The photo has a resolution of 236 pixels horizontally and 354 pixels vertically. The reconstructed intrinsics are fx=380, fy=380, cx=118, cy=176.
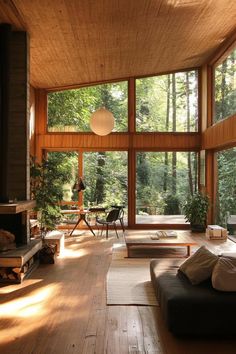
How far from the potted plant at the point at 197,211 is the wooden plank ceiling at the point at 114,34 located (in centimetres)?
328

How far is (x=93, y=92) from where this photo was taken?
382 inches

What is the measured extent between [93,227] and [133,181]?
1.55 metres

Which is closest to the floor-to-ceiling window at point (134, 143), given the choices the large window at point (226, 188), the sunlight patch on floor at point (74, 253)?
the large window at point (226, 188)

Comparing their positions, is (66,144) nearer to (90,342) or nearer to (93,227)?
(93,227)

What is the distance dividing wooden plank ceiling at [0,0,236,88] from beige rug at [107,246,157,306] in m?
3.64

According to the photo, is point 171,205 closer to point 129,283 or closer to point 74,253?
point 74,253

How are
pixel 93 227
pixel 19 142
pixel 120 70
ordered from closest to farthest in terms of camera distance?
1. pixel 19 142
2. pixel 120 70
3. pixel 93 227

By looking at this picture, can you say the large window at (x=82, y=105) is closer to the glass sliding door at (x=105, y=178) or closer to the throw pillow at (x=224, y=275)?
the glass sliding door at (x=105, y=178)

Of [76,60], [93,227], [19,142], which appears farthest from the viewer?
[93,227]

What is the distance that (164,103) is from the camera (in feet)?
32.2

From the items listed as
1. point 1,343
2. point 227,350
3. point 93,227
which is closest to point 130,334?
point 227,350

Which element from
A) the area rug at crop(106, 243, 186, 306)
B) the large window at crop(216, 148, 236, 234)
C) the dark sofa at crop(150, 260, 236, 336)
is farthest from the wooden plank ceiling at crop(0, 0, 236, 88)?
the dark sofa at crop(150, 260, 236, 336)

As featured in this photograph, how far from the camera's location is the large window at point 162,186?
9758mm

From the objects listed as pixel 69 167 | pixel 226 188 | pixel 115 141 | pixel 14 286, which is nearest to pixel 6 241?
pixel 14 286
